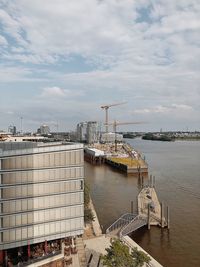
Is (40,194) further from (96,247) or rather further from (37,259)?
(96,247)

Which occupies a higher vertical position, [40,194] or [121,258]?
[40,194]

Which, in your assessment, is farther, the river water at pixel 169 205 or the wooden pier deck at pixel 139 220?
the wooden pier deck at pixel 139 220

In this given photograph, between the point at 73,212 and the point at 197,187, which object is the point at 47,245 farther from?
the point at 197,187

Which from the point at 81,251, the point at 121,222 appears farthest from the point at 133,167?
the point at 81,251

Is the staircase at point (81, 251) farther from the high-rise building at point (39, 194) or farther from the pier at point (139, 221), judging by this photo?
the pier at point (139, 221)

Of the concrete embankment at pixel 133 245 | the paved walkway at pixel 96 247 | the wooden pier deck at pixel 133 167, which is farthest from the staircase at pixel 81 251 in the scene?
the wooden pier deck at pixel 133 167

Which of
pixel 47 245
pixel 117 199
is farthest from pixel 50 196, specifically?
pixel 117 199

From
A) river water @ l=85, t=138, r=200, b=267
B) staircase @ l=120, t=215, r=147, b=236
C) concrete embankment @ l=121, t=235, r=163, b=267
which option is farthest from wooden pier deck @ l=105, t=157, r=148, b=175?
concrete embankment @ l=121, t=235, r=163, b=267
